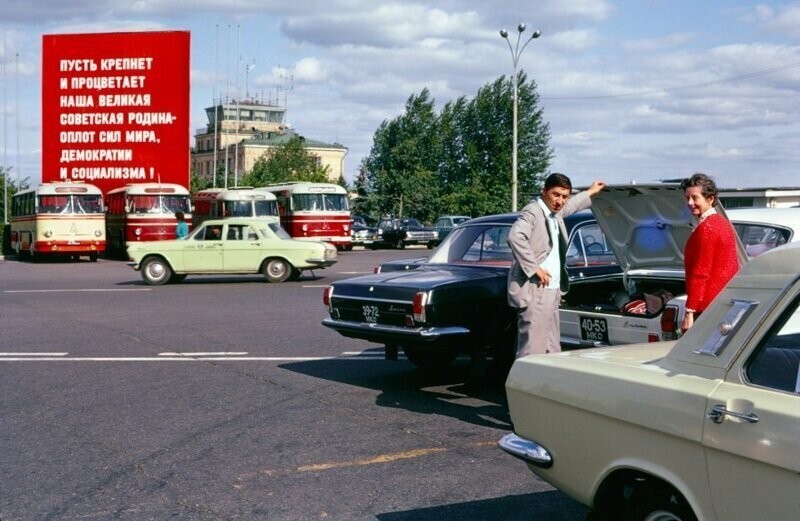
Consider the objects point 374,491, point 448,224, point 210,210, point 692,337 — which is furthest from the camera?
point 448,224

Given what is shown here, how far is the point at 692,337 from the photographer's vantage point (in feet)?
13.3

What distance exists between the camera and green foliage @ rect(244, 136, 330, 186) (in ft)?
386

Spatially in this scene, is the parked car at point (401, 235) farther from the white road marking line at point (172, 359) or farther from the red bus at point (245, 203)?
the white road marking line at point (172, 359)

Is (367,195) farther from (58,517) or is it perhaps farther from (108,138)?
(58,517)

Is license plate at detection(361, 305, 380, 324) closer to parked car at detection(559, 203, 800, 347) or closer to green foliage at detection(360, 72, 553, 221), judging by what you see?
parked car at detection(559, 203, 800, 347)

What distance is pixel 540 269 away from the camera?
802 centimetres

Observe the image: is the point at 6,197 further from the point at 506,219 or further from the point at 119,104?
the point at 506,219

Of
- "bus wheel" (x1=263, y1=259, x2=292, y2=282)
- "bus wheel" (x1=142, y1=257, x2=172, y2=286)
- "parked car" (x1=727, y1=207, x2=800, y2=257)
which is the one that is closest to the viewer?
"parked car" (x1=727, y1=207, x2=800, y2=257)

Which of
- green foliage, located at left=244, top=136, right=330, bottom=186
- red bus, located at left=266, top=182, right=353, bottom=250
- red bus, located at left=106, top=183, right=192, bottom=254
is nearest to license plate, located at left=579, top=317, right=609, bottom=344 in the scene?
red bus, located at left=106, top=183, right=192, bottom=254

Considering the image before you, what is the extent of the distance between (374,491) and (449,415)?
94.1 inches

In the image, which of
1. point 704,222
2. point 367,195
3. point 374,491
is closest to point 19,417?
point 374,491

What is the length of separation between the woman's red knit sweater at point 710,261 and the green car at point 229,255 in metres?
18.3

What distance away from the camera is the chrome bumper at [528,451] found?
459cm

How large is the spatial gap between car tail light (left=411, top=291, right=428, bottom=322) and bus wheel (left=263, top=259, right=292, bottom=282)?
16.3 m
